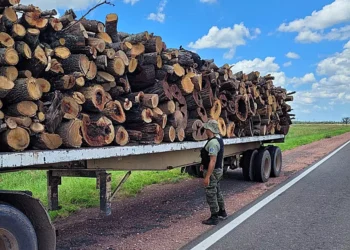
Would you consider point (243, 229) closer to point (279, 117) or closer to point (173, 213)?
point (173, 213)

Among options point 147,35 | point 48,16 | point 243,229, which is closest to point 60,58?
point 48,16

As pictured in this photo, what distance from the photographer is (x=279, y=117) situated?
46.0 ft


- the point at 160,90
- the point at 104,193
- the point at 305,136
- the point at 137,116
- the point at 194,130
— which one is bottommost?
the point at 104,193

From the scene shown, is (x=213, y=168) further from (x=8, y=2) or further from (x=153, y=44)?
(x=8, y=2)

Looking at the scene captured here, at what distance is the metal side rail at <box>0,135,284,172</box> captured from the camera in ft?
12.4

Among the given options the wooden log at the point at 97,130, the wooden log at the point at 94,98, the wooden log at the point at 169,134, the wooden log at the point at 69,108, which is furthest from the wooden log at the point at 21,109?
the wooden log at the point at 169,134

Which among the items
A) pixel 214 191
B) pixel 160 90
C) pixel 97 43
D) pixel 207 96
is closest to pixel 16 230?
pixel 97 43

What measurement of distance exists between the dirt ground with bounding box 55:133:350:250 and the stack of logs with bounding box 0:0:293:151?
53.3 inches

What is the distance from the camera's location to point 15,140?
13.1 feet

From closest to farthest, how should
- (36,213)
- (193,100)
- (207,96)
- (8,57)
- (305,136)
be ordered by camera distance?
1. (36,213)
2. (8,57)
3. (193,100)
4. (207,96)
5. (305,136)

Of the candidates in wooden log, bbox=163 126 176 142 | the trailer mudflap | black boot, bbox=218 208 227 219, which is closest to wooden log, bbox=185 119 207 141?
wooden log, bbox=163 126 176 142

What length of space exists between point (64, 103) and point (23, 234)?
1.63 metres

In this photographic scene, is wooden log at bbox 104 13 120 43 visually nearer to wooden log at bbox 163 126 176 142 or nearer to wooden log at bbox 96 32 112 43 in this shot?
wooden log at bbox 96 32 112 43

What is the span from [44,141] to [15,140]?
1.09 ft
